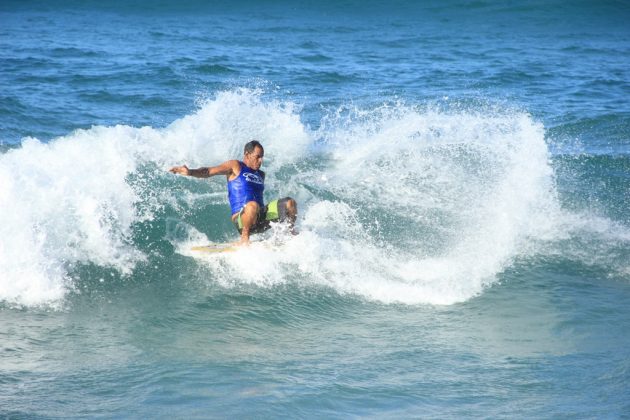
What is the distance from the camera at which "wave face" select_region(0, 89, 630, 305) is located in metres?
8.44

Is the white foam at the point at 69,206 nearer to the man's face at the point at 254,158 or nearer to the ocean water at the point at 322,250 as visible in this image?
the ocean water at the point at 322,250

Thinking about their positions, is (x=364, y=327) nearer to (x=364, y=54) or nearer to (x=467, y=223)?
(x=467, y=223)

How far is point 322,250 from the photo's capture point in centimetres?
886

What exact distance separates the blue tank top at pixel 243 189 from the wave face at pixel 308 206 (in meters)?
0.53

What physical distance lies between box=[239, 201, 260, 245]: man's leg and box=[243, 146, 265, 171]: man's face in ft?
1.58

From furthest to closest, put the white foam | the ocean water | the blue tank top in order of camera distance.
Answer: the blue tank top
the white foam
the ocean water

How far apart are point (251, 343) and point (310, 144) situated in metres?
7.61

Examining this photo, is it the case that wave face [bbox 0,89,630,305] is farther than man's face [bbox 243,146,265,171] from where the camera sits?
No

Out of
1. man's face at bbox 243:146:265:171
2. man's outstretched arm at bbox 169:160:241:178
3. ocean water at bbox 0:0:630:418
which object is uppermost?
man's face at bbox 243:146:265:171

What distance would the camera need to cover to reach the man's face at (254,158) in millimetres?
8984


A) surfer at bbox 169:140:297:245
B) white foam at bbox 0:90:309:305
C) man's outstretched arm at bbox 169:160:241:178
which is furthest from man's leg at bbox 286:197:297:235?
white foam at bbox 0:90:309:305

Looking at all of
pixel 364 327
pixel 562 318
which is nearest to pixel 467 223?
pixel 562 318

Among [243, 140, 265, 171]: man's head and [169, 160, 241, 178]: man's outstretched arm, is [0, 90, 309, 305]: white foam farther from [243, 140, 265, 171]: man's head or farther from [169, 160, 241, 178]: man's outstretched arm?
[243, 140, 265, 171]: man's head

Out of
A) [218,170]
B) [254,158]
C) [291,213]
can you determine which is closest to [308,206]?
[291,213]
